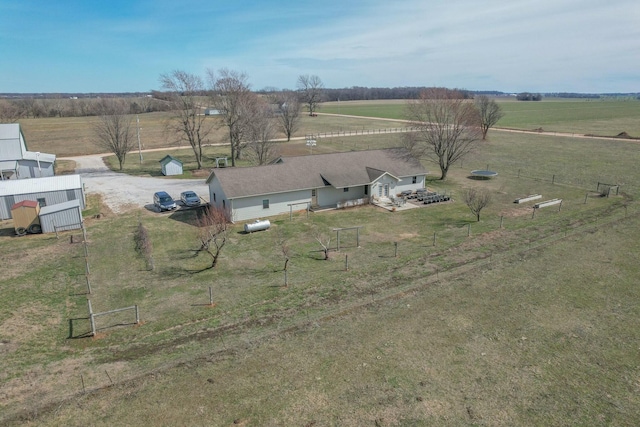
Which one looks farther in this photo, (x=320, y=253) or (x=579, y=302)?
(x=320, y=253)

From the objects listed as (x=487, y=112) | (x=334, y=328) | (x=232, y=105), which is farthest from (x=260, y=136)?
(x=487, y=112)

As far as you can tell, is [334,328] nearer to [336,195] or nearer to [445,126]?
[336,195]

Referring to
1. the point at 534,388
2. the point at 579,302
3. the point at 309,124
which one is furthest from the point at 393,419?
the point at 309,124

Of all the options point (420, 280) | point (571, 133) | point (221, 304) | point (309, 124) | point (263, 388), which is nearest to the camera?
point (263, 388)

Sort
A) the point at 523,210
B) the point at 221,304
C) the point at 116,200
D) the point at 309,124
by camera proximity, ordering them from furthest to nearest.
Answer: the point at 309,124
the point at 116,200
the point at 523,210
the point at 221,304

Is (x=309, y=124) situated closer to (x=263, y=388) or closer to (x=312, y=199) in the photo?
(x=312, y=199)

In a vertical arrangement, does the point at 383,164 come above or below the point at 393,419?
above
